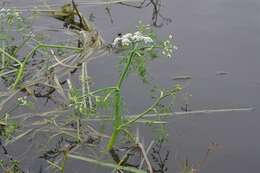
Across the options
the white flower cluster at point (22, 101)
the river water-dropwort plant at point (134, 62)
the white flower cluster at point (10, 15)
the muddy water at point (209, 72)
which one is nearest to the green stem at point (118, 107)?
the river water-dropwort plant at point (134, 62)

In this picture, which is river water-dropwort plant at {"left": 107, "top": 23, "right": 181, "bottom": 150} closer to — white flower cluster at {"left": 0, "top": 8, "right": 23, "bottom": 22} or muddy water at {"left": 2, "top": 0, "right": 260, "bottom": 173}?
muddy water at {"left": 2, "top": 0, "right": 260, "bottom": 173}

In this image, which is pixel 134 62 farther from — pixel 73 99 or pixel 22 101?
pixel 22 101

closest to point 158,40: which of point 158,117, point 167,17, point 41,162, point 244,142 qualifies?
point 167,17

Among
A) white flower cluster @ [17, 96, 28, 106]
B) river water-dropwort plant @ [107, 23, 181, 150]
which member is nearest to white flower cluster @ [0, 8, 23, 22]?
white flower cluster @ [17, 96, 28, 106]

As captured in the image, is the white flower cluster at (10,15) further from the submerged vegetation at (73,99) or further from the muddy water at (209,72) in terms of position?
the muddy water at (209,72)

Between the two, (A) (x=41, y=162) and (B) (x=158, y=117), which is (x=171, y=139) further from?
(A) (x=41, y=162)
